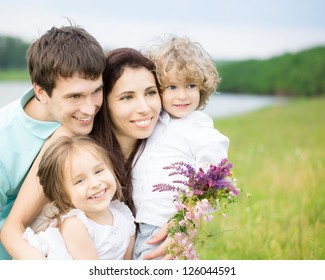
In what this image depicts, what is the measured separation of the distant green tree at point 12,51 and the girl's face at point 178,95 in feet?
17.9

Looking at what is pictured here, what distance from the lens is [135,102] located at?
2.89 metres

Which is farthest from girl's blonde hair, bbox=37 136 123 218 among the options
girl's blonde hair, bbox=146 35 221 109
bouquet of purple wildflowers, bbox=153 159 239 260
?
girl's blonde hair, bbox=146 35 221 109

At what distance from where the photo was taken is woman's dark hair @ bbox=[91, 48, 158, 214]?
288cm

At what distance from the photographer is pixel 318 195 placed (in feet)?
17.0

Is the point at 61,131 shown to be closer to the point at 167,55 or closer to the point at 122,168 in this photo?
the point at 122,168

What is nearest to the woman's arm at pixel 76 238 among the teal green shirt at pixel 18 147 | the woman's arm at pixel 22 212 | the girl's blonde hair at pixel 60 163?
the girl's blonde hair at pixel 60 163

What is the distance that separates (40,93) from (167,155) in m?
0.73

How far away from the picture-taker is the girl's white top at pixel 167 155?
9.23ft

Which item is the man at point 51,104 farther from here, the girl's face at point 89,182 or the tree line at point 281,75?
the tree line at point 281,75

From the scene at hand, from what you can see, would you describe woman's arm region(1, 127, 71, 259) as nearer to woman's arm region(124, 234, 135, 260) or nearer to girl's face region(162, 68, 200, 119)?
woman's arm region(124, 234, 135, 260)

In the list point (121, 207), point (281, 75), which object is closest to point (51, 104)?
point (121, 207)

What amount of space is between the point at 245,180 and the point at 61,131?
3092 mm

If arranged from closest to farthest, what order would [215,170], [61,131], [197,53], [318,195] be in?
1. [215,170]
2. [61,131]
3. [197,53]
4. [318,195]
